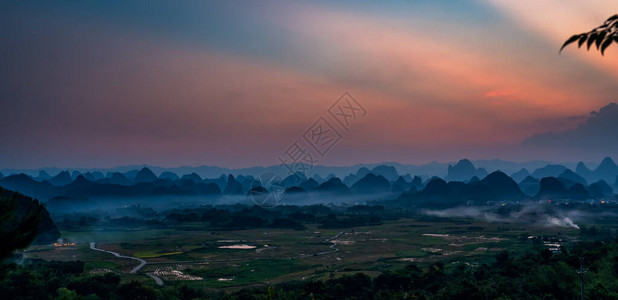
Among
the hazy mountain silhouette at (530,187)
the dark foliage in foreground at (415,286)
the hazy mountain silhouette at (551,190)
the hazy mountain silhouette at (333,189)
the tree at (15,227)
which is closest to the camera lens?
the tree at (15,227)

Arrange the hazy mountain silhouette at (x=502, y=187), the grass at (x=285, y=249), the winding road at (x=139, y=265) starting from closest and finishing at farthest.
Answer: the winding road at (x=139, y=265), the grass at (x=285, y=249), the hazy mountain silhouette at (x=502, y=187)

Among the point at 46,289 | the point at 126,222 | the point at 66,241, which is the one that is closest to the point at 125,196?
the point at 126,222

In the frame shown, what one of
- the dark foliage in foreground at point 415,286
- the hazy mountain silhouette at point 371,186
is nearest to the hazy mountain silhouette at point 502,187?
the hazy mountain silhouette at point 371,186

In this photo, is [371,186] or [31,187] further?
[371,186]

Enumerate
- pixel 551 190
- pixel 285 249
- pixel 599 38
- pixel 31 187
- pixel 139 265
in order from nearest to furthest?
1. pixel 599 38
2. pixel 139 265
3. pixel 285 249
4. pixel 551 190
5. pixel 31 187

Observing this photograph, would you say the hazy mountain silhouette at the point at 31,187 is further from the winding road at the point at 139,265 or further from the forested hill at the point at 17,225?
the forested hill at the point at 17,225

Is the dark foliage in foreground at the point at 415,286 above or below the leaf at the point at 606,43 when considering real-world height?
below

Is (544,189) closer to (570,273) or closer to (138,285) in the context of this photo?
(570,273)

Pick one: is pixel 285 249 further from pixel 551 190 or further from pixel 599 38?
pixel 551 190

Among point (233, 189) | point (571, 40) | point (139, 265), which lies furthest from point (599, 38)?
point (233, 189)
